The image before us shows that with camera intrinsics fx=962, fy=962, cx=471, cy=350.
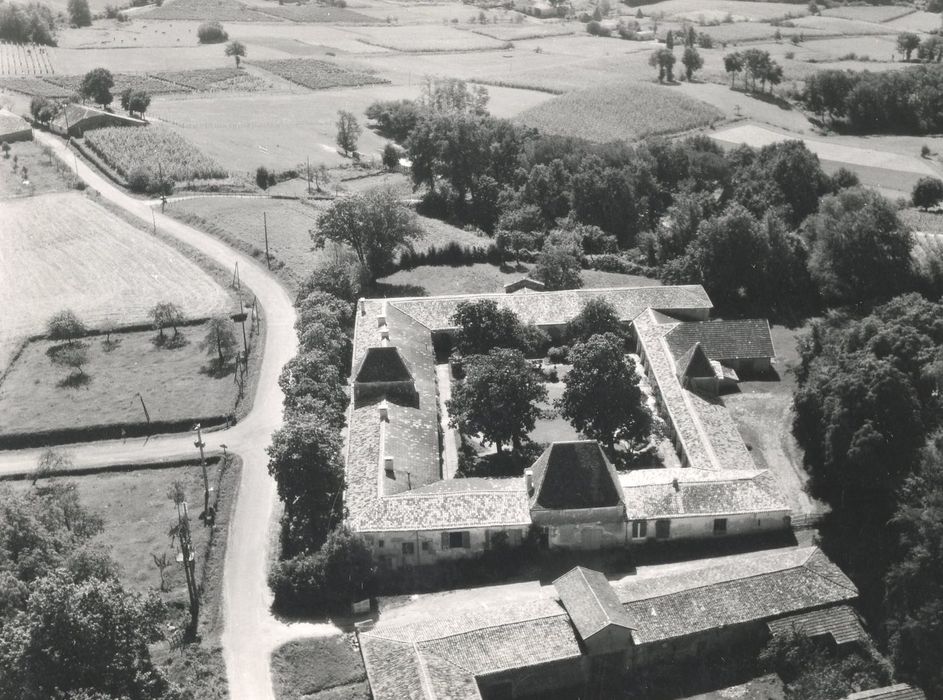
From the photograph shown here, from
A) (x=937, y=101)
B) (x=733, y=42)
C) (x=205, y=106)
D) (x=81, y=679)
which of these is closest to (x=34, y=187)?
(x=205, y=106)

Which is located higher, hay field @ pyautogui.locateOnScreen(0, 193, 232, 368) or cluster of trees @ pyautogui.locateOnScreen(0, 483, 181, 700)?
cluster of trees @ pyautogui.locateOnScreen(0, 483, 181, 700)

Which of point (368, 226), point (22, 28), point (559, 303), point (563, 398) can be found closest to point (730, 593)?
point (563, 398)

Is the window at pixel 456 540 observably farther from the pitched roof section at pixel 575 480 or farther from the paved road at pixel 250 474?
the paved road at pixel 250 474

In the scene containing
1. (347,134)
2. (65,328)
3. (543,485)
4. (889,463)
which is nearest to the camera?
(543,485)

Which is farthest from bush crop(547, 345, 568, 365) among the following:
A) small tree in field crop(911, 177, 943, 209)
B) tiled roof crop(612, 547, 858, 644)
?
small tree in field crop(911, 177, 943, 209)

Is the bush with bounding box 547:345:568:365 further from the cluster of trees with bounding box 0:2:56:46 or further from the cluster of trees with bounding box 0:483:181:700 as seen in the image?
the cluster of trees with bounding box 0:2:56:46

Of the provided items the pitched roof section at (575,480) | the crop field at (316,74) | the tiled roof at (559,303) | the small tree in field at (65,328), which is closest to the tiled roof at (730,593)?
the pitched roof section at (575,480)

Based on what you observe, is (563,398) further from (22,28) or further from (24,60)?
(22,28)

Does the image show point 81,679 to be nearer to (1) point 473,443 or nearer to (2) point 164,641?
(2) point 164,641
